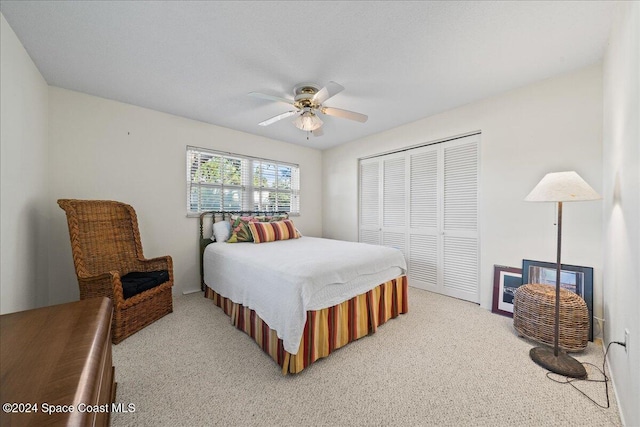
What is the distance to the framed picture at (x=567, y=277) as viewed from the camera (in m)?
2.30

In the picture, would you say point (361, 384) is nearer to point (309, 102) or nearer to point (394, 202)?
point (309, 102)

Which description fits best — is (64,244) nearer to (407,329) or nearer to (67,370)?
(67,370)

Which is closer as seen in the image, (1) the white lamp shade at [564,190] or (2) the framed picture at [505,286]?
(1) the white lamp shade at [564,190]

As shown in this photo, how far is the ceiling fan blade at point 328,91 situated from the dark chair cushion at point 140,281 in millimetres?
2512

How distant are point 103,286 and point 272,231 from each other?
1.94 meters

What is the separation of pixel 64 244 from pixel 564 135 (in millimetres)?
5430

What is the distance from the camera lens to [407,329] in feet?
8.25

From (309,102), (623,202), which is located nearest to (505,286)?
(623,202)

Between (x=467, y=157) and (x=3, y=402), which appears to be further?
(x=467, y=157)

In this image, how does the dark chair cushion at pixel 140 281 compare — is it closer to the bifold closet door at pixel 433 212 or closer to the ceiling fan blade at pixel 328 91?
the ceiling fan blade at pixel 328 91

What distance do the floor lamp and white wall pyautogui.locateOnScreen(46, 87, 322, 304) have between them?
3.85m

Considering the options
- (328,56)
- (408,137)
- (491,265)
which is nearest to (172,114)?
(328,56)

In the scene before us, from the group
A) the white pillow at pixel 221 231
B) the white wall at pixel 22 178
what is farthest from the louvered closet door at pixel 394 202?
the white wall at pixel 22 178

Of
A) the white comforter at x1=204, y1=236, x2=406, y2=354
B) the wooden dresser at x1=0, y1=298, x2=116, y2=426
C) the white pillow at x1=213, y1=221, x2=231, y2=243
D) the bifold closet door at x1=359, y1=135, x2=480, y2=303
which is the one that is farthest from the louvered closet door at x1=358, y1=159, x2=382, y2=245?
the wooden dresser at x1=0, y1=298, x2=116, y2=426
